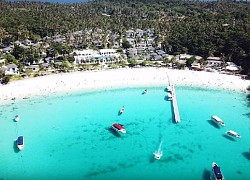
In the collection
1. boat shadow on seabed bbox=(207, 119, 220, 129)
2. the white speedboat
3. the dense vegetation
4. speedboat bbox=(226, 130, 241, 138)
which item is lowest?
the white speedboat

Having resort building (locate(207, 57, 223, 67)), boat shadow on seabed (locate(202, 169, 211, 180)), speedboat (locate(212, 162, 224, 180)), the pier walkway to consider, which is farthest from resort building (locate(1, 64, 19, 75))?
speedboat (locate(212, 162, 224, 180))

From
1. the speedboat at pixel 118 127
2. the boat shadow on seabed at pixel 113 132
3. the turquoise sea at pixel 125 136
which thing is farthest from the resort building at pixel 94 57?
the speedboat at pixel 118 127

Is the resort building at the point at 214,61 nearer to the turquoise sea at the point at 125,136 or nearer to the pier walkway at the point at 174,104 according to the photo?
the turquoise sea at the point at 125,136

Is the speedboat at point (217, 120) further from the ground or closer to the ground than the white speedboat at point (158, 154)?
further from the ground

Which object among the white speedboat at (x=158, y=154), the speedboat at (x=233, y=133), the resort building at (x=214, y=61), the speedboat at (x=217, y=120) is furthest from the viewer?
the resort building at (x=214, y=61)

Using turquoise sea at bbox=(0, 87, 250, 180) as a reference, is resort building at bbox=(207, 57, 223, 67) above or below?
above

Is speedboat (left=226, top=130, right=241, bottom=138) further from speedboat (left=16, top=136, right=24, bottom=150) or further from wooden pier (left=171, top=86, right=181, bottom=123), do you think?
speedboat (left=16, top=136, right=24, bottom=150)
